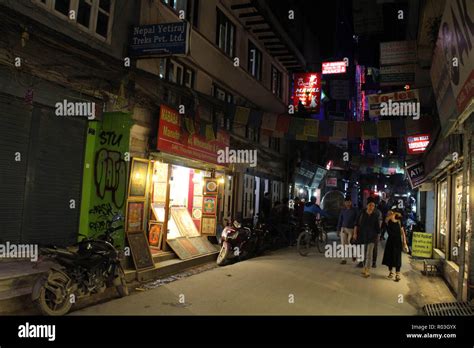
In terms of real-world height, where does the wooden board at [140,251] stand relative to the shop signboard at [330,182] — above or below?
below

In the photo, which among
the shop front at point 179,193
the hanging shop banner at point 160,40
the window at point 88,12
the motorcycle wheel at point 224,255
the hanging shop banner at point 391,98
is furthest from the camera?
the hanging shop banner at point 391,98

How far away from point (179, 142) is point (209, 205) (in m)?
3.48

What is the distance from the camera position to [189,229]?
13727 millimetres

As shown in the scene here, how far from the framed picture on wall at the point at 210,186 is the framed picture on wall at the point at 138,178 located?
3946mm

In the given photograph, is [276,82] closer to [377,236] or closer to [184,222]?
[184,222]

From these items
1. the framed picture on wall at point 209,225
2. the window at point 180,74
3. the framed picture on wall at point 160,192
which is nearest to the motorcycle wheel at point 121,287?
the framed picture on wall at point 160,192

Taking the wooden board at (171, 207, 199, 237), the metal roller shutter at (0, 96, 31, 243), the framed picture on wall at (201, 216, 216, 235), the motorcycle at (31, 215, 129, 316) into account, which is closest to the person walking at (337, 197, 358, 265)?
the framed picture on wall at (201, 216, 216, 235)

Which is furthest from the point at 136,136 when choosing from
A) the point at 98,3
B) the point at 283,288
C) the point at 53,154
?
the point at 283,288

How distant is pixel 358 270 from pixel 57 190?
29.8ft

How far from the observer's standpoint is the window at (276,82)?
22.2m

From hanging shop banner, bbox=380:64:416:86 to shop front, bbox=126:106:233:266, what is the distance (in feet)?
19.6

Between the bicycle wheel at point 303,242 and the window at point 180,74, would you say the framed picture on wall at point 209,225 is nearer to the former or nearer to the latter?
the bicycle wheel at point 303,242

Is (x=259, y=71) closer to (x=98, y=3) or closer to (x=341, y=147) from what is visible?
(x=98, y=3)

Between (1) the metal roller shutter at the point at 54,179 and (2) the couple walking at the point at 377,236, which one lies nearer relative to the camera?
(1) the metal roller shutter at the point at 54,179
